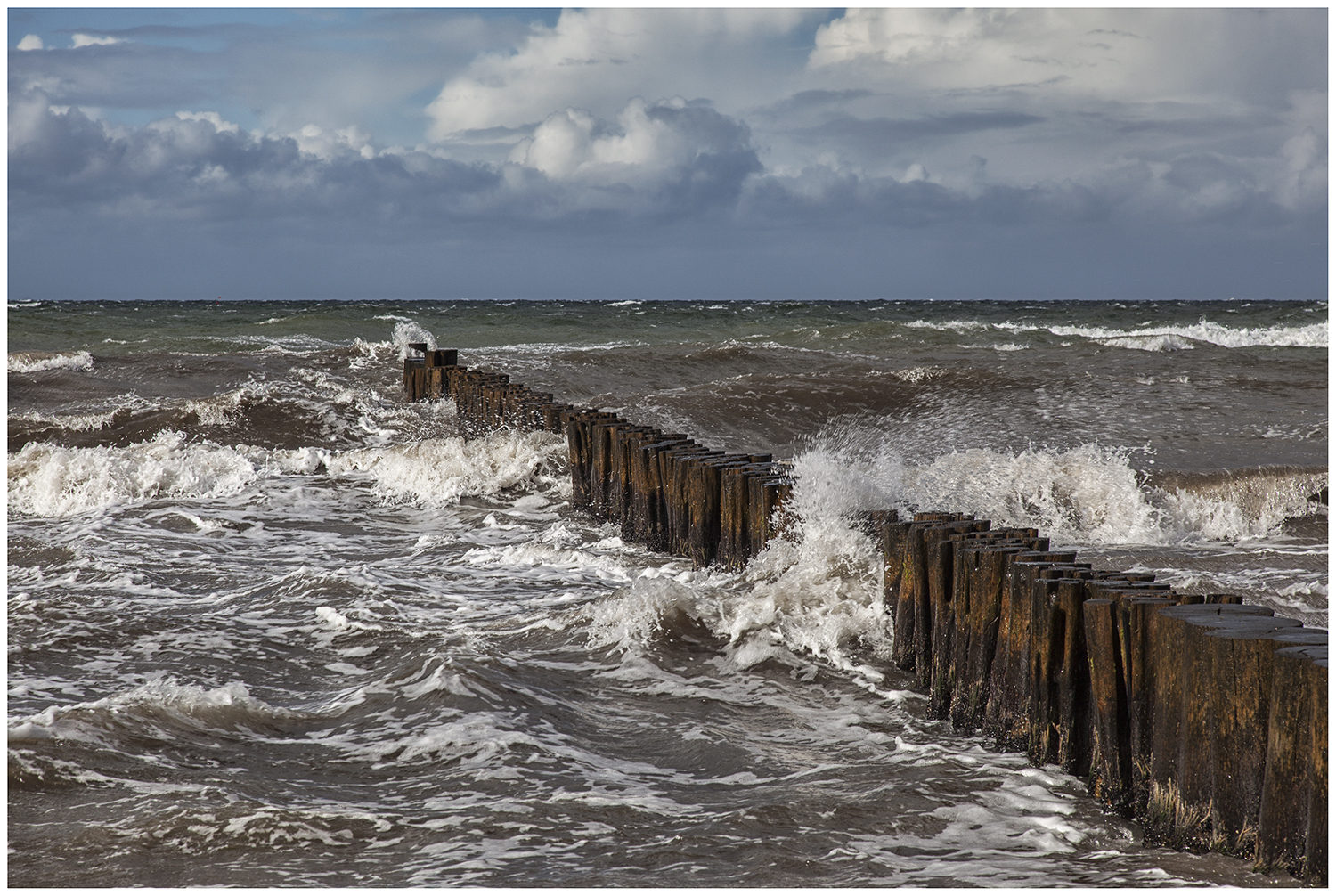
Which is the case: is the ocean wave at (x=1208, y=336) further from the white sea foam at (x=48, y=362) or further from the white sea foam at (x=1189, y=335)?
the white sea foam at (x=48, y=362)

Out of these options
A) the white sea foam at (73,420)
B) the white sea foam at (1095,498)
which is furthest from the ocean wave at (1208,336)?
the white sea foam at (73,420)

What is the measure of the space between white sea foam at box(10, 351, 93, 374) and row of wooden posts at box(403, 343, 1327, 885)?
1597 centimetres

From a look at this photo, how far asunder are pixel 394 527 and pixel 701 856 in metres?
5.27

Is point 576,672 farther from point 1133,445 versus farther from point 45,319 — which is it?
point 45,319

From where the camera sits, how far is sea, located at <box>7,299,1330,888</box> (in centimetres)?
314

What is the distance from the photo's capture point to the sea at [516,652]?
3.14 metres

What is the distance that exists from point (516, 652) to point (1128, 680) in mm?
2753

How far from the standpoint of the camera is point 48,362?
→ 1725 cm

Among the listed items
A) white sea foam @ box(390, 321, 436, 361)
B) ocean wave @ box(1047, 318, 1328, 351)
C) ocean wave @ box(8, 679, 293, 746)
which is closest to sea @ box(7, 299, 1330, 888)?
ocean wave @ box(8, 679, 293, 746)

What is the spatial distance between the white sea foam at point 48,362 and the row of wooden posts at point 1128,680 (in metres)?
16.0

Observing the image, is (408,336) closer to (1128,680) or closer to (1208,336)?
(1128,680)

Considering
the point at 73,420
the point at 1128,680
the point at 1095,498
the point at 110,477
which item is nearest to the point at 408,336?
the point at 73,420

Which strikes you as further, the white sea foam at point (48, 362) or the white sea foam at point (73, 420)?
the white sea foam at point (48, 362)

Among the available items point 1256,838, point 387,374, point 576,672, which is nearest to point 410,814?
point 576,672
